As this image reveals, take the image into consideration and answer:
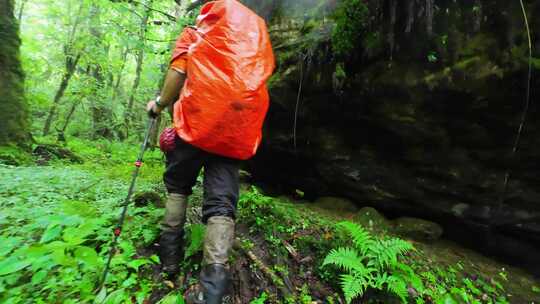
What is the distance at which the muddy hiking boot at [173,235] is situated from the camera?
2.60 m

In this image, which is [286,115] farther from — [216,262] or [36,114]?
[36,114]

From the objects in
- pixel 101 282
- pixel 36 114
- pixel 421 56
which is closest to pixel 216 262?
pixel 101 282

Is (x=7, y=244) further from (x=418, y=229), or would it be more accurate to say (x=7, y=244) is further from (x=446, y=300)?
(x=418, y=229)

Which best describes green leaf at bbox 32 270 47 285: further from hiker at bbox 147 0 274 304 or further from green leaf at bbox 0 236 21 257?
hiker at bbox 147 0 274 304

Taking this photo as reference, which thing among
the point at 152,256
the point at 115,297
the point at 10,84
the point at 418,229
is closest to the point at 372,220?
the point at 418,229

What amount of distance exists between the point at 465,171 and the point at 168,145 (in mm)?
4511

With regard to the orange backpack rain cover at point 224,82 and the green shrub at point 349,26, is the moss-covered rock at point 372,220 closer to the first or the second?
the green shrub at point 349,26

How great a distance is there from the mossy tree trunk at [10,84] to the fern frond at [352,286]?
7.08 meters

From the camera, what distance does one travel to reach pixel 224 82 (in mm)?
2273

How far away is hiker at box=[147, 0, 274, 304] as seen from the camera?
2.29 meters

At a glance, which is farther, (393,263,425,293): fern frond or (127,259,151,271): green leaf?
(393,263,425,293): fern frond

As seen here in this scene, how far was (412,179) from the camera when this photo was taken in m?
5.01

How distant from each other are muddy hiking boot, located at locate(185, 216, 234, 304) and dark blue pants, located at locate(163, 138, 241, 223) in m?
0.11

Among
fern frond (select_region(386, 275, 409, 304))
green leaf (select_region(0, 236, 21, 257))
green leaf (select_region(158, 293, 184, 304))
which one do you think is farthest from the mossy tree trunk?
fern frond (select_region(386, 275, 409, 304))
